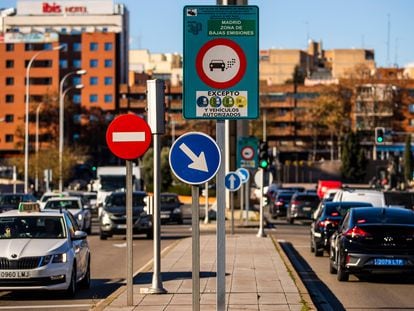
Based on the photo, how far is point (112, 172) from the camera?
6262cm

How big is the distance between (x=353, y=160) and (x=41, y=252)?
10145 centimetres

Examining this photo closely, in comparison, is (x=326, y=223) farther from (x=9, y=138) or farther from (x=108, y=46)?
(x=9, y=138)

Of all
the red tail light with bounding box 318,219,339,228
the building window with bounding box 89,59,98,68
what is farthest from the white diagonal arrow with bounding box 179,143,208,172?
the building window with bounding box 89,59,98,68

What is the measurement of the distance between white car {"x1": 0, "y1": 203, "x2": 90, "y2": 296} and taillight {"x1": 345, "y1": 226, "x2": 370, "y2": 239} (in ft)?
17.3

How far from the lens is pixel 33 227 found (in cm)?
1805

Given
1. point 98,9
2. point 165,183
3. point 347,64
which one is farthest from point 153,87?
point 347,64

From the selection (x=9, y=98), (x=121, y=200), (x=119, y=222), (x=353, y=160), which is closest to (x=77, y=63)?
(x=9, y=98)

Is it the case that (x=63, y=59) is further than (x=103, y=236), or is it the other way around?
(x=63, y=59)

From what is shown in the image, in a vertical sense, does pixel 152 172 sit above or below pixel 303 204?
below

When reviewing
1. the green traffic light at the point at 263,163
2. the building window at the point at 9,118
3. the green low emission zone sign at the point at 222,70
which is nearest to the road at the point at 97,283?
the green traffic light at the point at 263,163

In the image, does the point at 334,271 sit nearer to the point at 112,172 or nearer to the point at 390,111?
the point at 112,172

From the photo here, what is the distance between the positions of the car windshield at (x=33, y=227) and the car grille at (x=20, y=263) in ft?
3.68

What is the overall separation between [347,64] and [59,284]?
168 metres

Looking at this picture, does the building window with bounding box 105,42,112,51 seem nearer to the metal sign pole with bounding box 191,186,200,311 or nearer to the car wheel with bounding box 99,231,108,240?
the car wheel with bounding box 99,231,108,240
